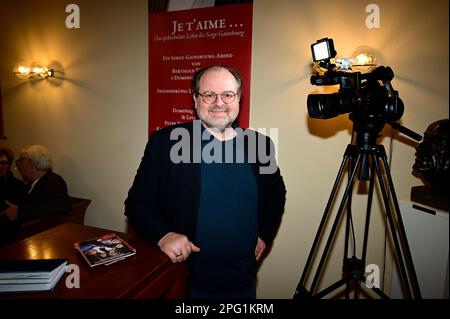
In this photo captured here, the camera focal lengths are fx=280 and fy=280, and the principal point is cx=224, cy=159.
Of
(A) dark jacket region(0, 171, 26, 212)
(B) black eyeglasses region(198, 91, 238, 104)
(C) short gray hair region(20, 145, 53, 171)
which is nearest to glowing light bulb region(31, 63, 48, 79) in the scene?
(C) short gray hair region(20, 145, 53, 171)

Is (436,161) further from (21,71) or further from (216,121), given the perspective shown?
(21,71)

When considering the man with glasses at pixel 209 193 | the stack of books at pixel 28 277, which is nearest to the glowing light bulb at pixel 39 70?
the man with glasses at pixel 209 193

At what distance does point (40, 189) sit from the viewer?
261cm

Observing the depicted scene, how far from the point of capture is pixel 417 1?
1759mm

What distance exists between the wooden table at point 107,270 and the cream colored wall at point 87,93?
1484 mm

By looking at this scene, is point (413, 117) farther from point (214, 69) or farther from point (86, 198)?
point (86, 198)

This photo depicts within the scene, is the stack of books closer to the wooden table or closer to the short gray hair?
the wooden table

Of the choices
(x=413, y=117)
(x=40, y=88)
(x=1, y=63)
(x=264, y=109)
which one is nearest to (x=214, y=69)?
(x=264, y=109)

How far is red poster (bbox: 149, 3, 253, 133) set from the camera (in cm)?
221

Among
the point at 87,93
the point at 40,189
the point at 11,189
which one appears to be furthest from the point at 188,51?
the point at 11,189

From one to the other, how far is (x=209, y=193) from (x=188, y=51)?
1.45 metres

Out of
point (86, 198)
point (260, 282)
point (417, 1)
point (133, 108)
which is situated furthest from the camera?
point (86, 198)

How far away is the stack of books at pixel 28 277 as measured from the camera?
3.03 ft
